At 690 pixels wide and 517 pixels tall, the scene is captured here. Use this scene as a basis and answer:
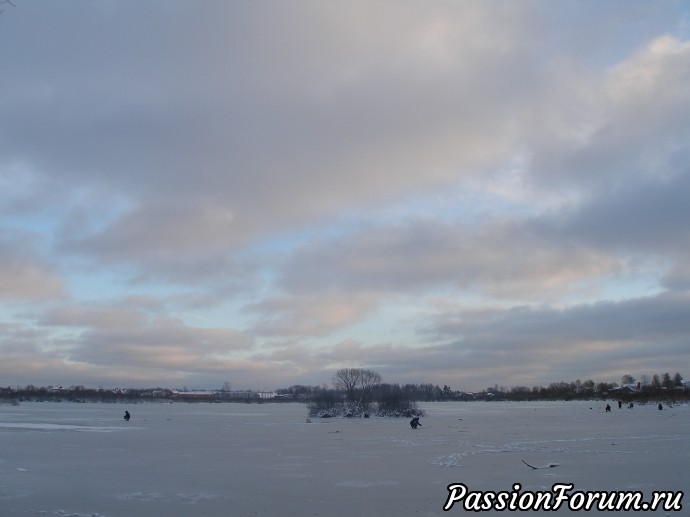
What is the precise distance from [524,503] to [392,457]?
9.07 meters

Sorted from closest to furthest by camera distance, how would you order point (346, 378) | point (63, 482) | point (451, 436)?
1. point (63, 482)
2. point (451, 436)
3. point (346, 378)

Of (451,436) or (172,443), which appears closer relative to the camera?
(172,443)

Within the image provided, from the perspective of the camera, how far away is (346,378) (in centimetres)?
8619

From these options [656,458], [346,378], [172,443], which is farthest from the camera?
[346,378]

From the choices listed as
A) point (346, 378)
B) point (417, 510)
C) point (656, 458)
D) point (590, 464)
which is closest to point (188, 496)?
point (417, 510)

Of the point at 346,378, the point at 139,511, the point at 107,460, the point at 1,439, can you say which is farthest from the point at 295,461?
the point at 346,378

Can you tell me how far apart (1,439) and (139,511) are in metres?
21.5

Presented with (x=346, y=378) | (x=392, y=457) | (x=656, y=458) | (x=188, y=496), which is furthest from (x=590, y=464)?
(x=346, y=378)

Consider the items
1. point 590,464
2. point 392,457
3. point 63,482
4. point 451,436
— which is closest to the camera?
point 63,482

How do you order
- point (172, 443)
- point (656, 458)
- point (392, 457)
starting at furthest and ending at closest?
1. point (172, 443)
2. point (392, 457)
3. point (656, 458)

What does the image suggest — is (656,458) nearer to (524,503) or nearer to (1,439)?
(524,503)

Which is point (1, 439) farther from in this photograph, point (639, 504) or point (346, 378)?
point (346, 378)

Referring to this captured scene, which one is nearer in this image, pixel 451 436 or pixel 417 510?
pixel 417 510

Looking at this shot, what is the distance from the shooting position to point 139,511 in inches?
484
